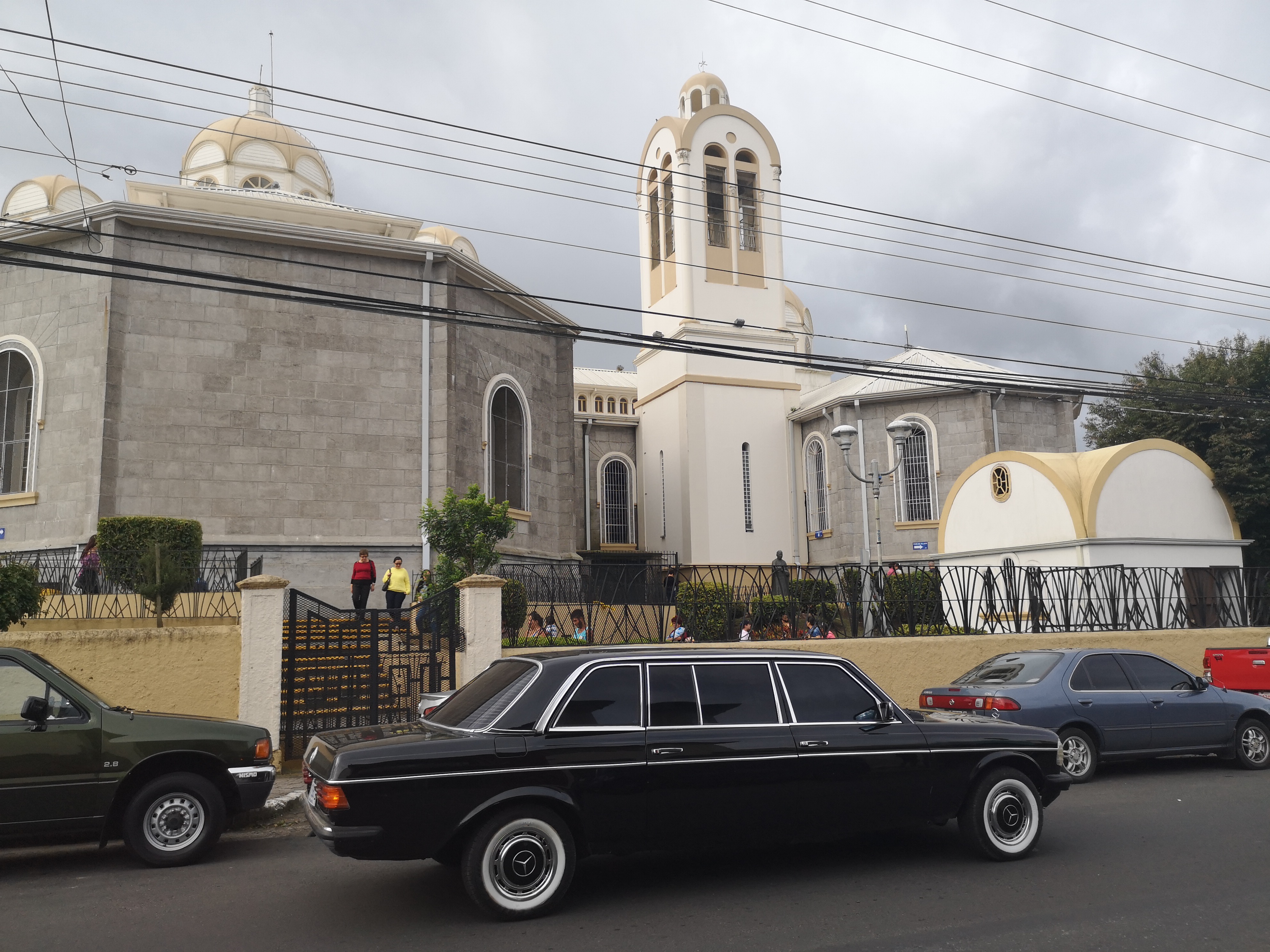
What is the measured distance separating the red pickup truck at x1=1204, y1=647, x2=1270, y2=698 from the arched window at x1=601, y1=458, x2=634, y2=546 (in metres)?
26.4

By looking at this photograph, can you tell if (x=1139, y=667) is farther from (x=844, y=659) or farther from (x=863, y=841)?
(x=844, y=659)

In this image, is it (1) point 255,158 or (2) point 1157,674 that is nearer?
(2) point 1157,674

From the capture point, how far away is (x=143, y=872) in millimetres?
6891

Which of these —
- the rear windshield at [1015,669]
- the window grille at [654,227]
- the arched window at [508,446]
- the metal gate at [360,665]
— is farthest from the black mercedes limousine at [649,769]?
the window grille at [654,227]

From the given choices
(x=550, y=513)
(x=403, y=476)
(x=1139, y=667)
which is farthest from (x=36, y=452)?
(x=1139, y=667)

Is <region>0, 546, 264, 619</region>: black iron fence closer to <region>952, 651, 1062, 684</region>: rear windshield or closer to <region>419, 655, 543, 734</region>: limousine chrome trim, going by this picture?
<region>419, 655, 543, 734</region>: limousine chrome trim

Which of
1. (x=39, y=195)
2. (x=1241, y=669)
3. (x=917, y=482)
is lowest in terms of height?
(x=1241, y=669)

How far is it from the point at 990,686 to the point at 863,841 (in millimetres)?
3678

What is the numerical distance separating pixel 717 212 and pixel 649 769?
3272cm

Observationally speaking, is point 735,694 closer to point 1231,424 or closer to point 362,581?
point 362,581

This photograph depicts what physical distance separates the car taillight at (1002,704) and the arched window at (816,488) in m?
24.0

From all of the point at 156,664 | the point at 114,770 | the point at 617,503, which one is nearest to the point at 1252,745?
the point at 114,770

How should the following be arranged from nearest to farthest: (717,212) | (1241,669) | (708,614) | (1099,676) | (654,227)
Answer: (1099,676)
(1241,669)
(708,614)
(717,212)
(654,227)

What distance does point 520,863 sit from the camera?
552 cm
